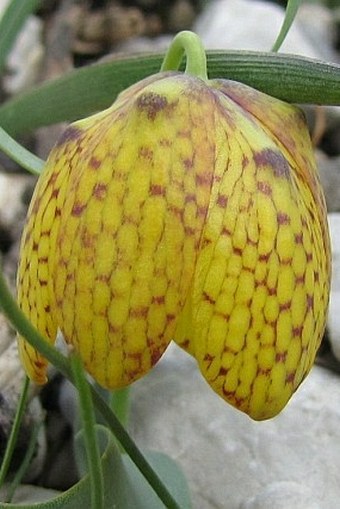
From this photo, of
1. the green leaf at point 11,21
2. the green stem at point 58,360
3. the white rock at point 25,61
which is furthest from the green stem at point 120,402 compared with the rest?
the white rock at point 25,61

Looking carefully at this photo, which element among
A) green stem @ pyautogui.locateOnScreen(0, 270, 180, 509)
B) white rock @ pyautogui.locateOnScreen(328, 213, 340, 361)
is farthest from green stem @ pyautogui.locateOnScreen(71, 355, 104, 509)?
white rock @ pyautogui.locateOnScreen(328, 213, 340, 361)

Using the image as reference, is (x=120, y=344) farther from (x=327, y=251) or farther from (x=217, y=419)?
(x=217, y=419)

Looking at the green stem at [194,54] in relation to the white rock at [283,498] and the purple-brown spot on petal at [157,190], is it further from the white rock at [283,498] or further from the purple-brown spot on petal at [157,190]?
the white rock at [283,498]

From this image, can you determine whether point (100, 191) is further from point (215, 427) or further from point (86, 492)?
point (215, 427)

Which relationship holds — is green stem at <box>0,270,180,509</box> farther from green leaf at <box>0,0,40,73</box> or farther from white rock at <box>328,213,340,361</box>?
green leaf at <box>0,0,40,73</box>

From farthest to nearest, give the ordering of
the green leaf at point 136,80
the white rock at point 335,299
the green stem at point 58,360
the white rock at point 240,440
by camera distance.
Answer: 1. the white rock at point 335,299
2. the white rock at point 240,440
3. the green leaf at point 136,80
4. the green stem at point 58,360

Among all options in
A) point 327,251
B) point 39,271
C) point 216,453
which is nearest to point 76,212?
point 39,271
